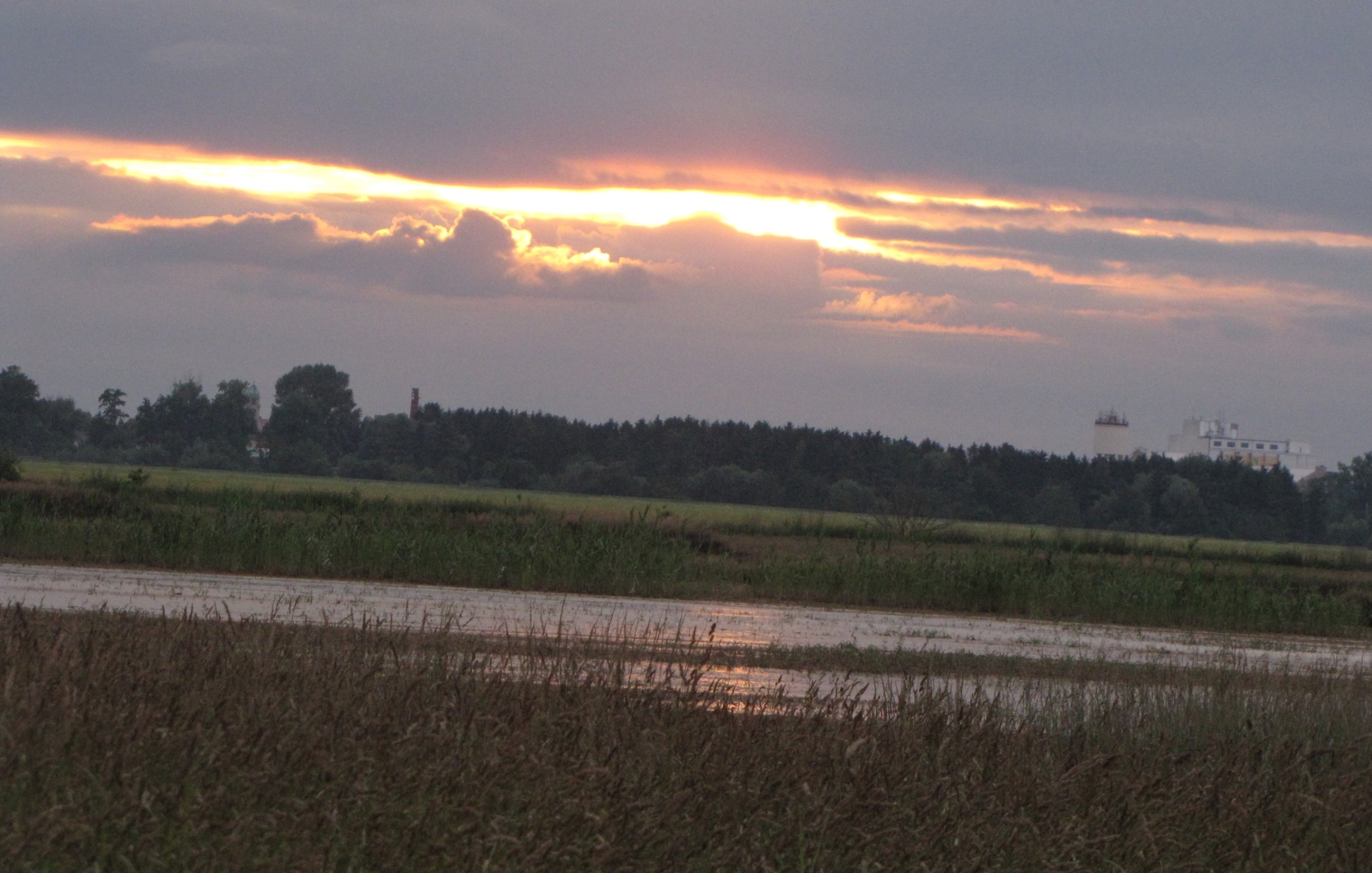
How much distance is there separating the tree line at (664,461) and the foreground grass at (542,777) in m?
119

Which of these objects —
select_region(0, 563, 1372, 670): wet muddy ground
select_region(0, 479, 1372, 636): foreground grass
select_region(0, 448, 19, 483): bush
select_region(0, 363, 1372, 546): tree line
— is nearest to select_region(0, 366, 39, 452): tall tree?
select_region(0, 363, 1372, 546): tree line

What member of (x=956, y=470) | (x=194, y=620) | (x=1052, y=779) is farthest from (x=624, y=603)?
(x=956, y=470)

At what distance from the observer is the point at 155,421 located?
139 meters

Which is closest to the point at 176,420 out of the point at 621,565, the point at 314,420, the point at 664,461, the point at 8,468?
the point at 314,420

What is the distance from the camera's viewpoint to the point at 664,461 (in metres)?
145

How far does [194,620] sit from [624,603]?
663 inches

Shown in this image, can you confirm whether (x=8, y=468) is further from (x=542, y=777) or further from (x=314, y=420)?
(x=314, y=420)

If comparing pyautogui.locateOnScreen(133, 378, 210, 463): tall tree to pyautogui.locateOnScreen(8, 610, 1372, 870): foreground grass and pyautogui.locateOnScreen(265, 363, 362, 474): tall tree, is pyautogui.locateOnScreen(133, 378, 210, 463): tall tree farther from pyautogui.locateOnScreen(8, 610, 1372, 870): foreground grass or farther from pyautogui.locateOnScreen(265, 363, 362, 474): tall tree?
pyautogui.locateOnScreen(8, 610, 1372, 870): foreground grass

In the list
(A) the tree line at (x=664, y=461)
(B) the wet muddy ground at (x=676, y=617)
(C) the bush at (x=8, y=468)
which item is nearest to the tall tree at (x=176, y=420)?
(A) the tree line at (x=664, y=461)

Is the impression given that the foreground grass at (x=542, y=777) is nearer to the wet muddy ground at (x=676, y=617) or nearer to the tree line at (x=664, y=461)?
the wet muddy ground at (x=676, y=617)

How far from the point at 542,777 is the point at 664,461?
453 feet

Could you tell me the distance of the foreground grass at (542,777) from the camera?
225 inches

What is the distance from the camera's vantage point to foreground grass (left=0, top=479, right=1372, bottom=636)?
29.7m

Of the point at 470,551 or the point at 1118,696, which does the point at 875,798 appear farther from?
the point at 470,551
